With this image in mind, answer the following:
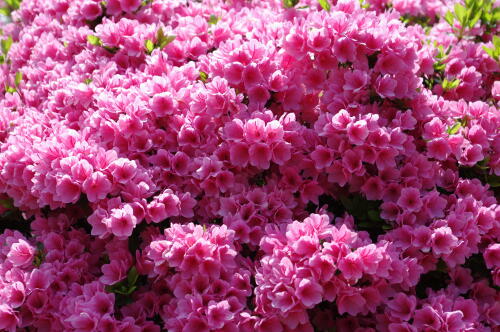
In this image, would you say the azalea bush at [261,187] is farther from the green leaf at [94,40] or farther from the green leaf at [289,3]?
the green leaf at [289,3]

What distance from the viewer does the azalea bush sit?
2.40 metres

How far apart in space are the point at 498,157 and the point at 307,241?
47.2 inches

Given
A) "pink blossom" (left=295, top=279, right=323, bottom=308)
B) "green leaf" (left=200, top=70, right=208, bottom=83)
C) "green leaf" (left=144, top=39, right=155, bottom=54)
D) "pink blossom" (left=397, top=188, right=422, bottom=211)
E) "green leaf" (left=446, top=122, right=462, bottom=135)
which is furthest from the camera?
"green leaf" (left=144, top=39, right=155, bottom=54)

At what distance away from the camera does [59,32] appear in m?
3.96

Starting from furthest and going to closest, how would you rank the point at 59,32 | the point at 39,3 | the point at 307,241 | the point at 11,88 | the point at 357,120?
1. the point at 39,3
2. the point at 59,32
3. the point at 11,88
4. the point at 357,120
5. the point at 307,241

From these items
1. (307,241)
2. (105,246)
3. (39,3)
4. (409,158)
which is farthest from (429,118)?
(39,3)

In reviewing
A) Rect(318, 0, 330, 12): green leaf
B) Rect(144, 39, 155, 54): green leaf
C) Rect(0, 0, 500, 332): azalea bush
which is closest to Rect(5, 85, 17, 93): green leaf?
Rect(0, 0, 500, 332): azalea bush

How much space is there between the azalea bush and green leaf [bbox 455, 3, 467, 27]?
346 mm

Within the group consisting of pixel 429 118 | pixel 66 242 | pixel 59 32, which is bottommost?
pixel 66 242

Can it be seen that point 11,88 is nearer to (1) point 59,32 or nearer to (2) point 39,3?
(1) point 59,32

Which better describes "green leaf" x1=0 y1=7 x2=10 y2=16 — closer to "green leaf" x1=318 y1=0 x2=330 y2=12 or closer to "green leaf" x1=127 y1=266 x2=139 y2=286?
"green leaf" x1=318 y1=0 x2=330 y2=12

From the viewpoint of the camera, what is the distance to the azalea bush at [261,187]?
7.87 feet

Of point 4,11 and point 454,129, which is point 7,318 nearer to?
point 454,129

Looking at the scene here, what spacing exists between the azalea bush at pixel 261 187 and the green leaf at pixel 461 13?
346mm
